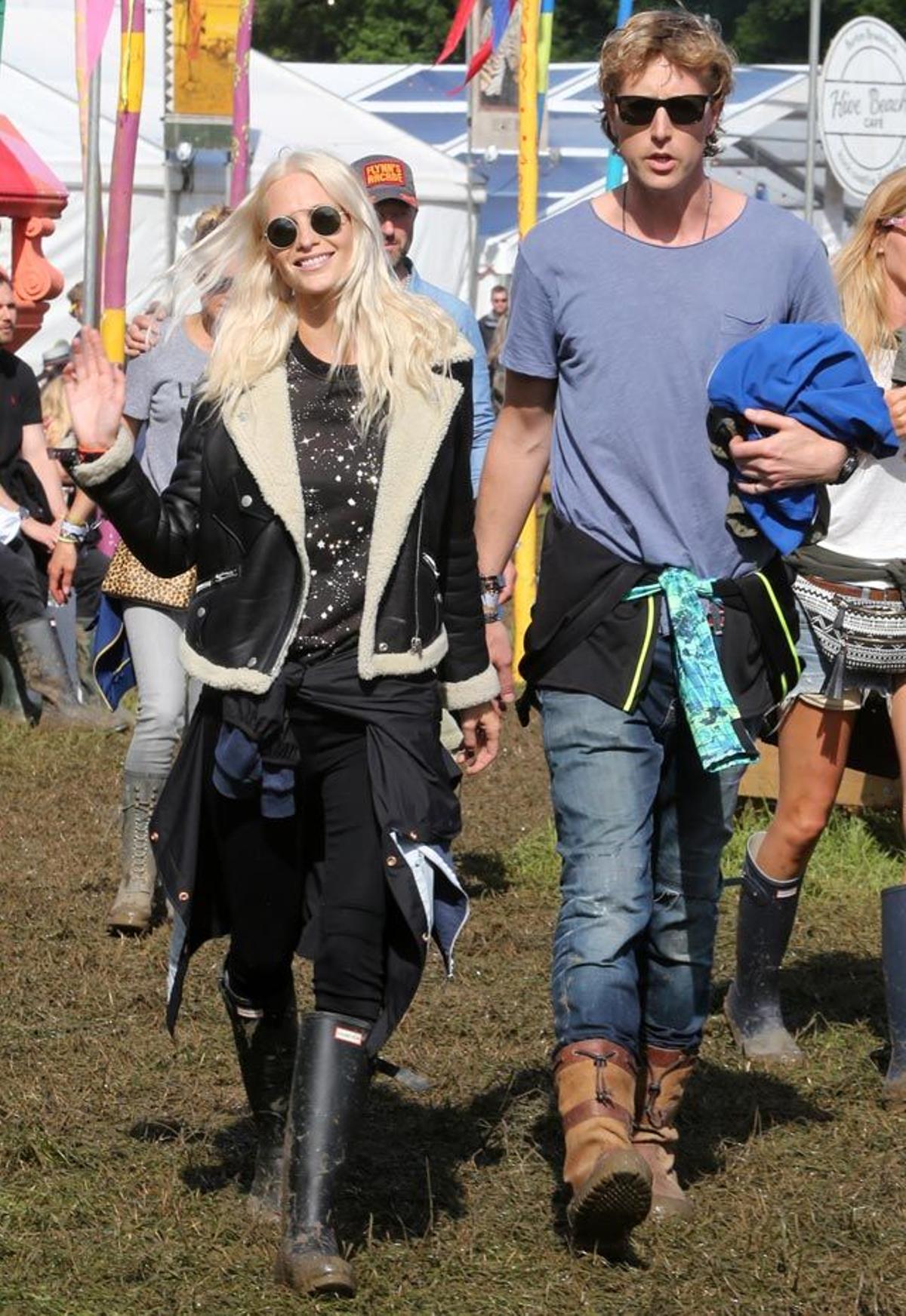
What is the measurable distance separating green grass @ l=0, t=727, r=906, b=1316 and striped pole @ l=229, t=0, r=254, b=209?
6927mm

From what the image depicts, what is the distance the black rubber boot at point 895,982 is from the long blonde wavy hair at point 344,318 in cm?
178

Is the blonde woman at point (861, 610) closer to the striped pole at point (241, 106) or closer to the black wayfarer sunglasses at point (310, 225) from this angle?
the black wayfarer sunglasses at point (310, 225)

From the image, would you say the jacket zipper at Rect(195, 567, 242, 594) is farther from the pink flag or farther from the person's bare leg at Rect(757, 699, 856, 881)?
the pink flag

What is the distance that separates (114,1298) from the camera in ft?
12.0

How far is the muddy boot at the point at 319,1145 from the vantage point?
3.62 meters

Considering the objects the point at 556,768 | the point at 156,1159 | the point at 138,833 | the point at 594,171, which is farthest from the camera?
the point at 594,171

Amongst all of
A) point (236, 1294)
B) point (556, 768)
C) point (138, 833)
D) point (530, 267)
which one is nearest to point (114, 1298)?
point (236, 1294)

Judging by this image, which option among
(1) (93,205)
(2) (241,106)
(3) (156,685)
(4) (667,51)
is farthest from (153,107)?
(4) (667,51)

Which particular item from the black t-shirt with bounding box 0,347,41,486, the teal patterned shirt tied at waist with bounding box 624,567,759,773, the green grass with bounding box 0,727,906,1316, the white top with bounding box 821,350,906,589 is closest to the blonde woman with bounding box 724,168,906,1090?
the white top with bounding box 821,350,906,589

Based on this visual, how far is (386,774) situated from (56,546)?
11.0ft

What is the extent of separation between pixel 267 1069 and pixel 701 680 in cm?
105

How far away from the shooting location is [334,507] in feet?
12.4

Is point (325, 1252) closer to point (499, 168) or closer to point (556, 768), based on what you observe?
point (556, 768)

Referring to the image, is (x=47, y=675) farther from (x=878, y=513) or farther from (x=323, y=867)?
(x=323, y=867)
